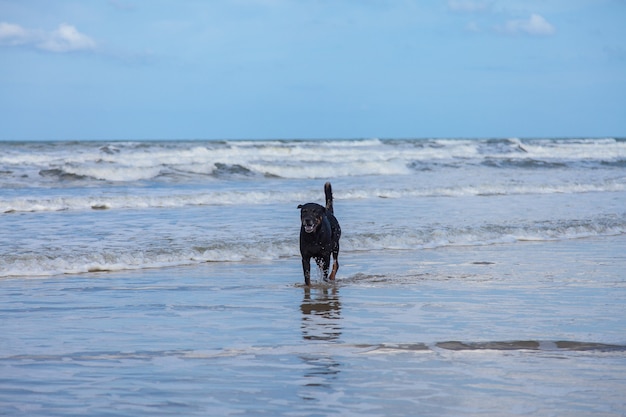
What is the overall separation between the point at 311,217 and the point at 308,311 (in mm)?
1449

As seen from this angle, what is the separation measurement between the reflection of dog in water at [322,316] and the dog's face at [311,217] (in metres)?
0.63

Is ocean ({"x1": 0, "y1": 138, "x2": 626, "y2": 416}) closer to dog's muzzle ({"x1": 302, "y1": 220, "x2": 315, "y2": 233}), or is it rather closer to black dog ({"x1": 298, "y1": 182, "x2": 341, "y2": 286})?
black dog ({"x1": 298, "y1": 182, "x2": 341, "y2": 286})

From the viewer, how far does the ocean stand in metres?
4.70

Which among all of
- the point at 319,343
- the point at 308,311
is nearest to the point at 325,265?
the point at 308,311

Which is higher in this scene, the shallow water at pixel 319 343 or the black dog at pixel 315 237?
the black dog at pixel 315 237

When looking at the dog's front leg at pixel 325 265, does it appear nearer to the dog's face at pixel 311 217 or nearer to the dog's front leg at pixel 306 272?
the dog's front leg at pixel 306 272

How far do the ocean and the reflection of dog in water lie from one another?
0.12 feet

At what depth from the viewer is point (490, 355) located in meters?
5.57

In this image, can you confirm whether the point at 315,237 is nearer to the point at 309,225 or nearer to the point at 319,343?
the point at 309,225

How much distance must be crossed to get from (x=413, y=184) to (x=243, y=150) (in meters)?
23.2

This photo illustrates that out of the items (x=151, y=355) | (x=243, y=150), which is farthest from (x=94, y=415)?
(x=243, y=150)

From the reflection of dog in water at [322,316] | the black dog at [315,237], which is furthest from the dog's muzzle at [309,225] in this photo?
the reflection of dog in water at [322,316]

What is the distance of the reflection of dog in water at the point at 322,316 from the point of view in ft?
21.1

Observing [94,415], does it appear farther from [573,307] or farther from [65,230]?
[65,230]
